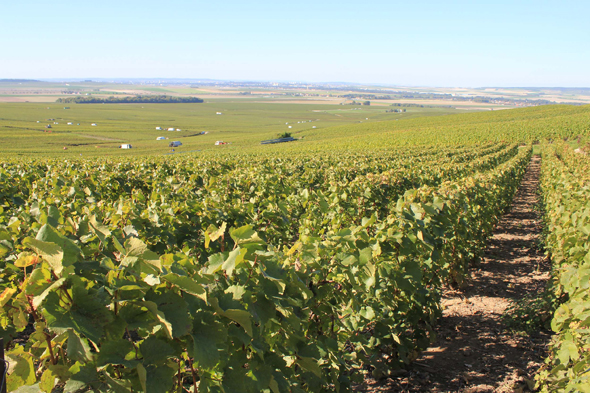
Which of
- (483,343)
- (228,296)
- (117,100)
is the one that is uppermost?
(117,100)

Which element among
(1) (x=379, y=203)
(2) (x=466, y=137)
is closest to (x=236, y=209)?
(1) (x=379, y=203)

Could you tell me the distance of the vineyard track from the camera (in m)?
3.47

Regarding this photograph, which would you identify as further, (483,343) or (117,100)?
(117,100)

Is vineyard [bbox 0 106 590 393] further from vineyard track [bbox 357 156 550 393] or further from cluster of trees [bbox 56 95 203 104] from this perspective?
cluster of trees [bbox 56 95 203 104]

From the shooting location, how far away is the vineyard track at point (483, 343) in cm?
347

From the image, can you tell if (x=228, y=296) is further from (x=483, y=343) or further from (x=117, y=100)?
(x=117, y=100)

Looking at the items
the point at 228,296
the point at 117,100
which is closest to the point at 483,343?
the point at 228,296

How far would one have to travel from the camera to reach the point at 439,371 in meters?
3.67

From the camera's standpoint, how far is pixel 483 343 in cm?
421

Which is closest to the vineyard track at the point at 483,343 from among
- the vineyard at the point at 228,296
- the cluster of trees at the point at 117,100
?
the vineyard at the point at 228,296

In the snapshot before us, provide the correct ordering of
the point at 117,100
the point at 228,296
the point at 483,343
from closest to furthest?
the point at 228,296 → the point at 483,343 → the point at 117,100

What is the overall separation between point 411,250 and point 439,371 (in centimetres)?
144

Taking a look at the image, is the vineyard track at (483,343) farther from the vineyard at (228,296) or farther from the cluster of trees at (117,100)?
the cluster of trees at (117,100)

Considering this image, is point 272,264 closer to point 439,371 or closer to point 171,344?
point 171,344
